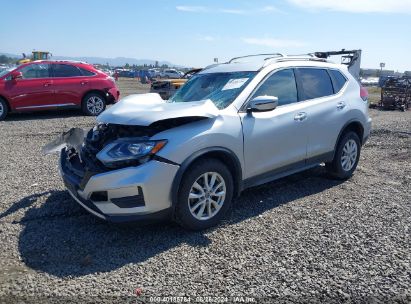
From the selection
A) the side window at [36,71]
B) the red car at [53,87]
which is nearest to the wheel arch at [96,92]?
the red car at [53,87]

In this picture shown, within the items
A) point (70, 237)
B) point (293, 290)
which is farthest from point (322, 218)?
point (70, 237)

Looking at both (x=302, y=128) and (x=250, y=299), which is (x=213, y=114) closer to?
(x=302, y=128)

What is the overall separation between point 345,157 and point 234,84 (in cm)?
234

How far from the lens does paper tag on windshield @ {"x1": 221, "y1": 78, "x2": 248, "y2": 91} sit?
4570 millimetres

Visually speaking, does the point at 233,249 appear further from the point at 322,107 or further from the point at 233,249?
the point at 322,107

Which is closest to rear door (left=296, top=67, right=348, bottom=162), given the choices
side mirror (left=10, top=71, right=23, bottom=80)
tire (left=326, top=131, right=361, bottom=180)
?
tire (left=326, top=131, right=361, bottom=180)

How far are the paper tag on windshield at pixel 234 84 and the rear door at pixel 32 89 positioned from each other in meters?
8.67

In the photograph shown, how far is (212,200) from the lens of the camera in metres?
4.12

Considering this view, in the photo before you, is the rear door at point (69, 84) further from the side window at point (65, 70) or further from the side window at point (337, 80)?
the side window at point (337, 80)

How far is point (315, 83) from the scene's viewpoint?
17.7ft

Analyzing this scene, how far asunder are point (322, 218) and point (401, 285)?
4.62ft

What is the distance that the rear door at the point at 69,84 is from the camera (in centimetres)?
1189

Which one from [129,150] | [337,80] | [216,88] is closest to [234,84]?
[216,88]

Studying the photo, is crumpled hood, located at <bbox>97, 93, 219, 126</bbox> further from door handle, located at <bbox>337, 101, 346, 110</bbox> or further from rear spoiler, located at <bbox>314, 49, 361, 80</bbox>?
rear spoiler, located at <bbox>314, 49, 361, 80</bbox>
